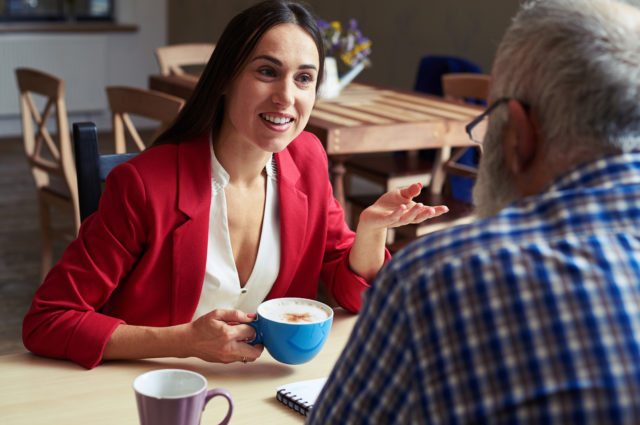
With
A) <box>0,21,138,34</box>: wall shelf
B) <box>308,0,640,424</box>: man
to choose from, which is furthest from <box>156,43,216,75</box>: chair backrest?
<box>308,0,640,424</box>: man

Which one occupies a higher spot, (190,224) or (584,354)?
(584,354)

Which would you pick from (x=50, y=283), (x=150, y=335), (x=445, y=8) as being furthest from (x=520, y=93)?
(x=445, y=8)

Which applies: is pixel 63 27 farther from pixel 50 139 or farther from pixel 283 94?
pixel 283 94

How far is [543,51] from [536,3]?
0.25 feet

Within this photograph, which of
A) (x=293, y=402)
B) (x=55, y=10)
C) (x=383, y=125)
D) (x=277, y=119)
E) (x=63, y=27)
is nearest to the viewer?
(x=293, y=402)

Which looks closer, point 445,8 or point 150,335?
point 150,335

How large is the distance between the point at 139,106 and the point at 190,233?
4.71ft

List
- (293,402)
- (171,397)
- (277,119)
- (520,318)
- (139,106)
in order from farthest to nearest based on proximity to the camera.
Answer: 1. (139,106)
2. (277,119)
3. (293,402)
4. (171,397)
5. (520,318)

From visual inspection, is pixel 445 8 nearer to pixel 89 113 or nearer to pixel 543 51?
pixel 89 113

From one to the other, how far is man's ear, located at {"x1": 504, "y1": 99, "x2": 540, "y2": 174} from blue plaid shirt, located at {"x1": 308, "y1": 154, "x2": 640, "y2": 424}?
5 centimetres

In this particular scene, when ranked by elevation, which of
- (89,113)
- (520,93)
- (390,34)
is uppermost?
(520,93)

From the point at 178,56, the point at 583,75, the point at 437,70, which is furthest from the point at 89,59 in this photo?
the point at 583,75

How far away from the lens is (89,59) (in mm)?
6949

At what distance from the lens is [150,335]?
1341 mm
